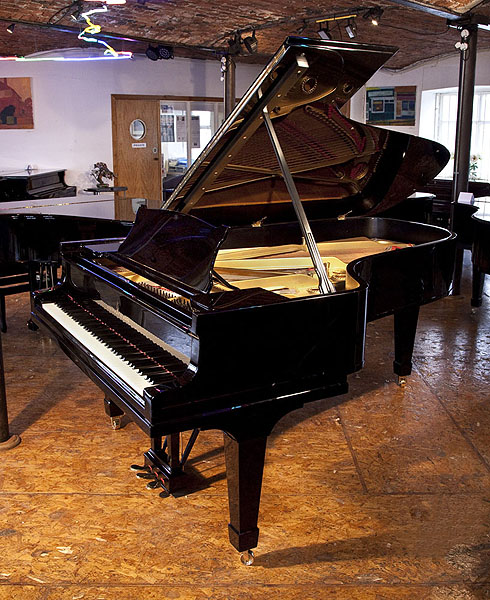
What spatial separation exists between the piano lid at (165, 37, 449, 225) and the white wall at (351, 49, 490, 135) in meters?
6.37

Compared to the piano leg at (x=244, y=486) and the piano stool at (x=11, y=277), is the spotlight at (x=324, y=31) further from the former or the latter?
the piano leg at (x=244, y=486)

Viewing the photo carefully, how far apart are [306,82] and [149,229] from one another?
0.95 meters

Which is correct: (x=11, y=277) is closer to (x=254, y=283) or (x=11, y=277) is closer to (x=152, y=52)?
(x=254, y=283)

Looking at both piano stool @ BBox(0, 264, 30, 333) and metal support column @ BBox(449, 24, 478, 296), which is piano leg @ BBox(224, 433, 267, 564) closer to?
piano stool @ BBox(0, 264, 30, 333)

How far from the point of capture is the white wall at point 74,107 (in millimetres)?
10250

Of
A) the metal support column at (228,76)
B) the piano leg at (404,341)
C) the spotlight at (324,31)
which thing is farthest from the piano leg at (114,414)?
the metal support column at (228,76)

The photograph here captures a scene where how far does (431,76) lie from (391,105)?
0.96 metres

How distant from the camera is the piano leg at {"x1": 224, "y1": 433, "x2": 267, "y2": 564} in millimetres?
2172

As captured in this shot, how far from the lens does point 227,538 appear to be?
2.46 metres

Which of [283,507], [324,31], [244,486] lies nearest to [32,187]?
[324,31]

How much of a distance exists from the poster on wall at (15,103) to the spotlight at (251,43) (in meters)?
3.51

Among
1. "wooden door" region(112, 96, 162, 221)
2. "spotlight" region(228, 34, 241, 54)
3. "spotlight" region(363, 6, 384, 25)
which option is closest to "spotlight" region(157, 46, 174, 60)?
"spotlight" region(228, 34, 241, 54)

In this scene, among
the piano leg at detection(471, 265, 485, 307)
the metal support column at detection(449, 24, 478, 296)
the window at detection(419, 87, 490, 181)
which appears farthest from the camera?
the window at detection(419, 87, 490, 181)

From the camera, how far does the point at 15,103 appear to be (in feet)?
33.3
